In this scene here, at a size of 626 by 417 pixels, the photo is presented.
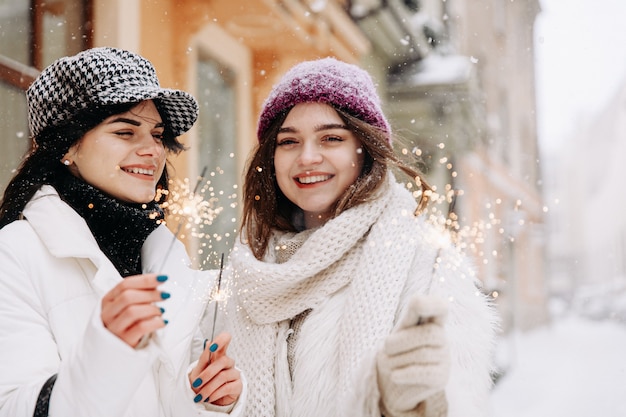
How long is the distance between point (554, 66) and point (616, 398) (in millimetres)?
786

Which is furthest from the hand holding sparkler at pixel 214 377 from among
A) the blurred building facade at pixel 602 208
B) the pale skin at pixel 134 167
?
the blurred building facade at pixel 602 208

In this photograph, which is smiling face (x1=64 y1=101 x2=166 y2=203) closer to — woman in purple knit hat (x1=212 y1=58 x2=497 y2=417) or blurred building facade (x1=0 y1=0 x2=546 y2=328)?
woman in purple knit hat (x1=212 y1=58 x2=497 y2=417)

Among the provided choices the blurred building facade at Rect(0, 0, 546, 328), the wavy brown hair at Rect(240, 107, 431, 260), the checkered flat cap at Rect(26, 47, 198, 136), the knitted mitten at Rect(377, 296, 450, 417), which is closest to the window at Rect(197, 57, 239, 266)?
the blurred building facade at Rect(0, 0, 546, 328)

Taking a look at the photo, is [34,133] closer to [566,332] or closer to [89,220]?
[89,220]

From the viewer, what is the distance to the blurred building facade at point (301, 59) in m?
1.20

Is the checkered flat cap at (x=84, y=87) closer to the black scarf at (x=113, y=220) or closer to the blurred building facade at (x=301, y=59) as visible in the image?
the black scarf at (x=113, y=220)

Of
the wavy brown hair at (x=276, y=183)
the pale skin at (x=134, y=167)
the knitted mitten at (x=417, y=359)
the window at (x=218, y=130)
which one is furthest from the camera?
the window at (x=218, y=130)

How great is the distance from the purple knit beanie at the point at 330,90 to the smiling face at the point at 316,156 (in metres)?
0.02

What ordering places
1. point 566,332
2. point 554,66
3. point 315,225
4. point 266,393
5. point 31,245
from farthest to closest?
point 566,332
point 554,66
point 315,225
point 266,393
point 31,245

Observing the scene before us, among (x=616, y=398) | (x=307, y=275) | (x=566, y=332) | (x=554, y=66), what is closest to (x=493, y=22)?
(x=554, y=66)

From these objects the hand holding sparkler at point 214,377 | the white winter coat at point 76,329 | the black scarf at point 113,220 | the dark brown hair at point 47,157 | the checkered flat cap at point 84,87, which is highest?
the checkered flat cap at point 84,87

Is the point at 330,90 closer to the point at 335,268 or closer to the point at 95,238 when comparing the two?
the point at 335,268

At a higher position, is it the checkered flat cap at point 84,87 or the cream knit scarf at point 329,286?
the checkered flat cap at point 84,87

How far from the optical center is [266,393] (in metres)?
0.88
